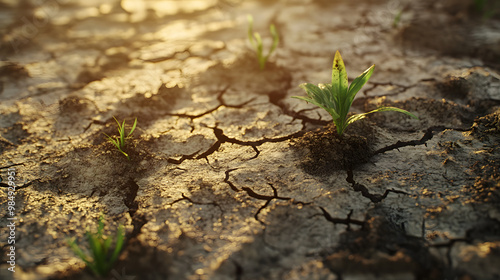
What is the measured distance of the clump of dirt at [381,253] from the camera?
1.35 metres

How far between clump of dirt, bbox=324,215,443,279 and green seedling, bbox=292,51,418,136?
0.59 metres

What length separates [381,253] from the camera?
141 cm

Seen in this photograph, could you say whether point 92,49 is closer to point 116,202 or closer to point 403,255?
point 116,202

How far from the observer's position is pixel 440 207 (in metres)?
1.60

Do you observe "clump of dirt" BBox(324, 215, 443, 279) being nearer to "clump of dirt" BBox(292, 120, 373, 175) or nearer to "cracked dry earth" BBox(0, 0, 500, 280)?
"cracked dry earth" BBox(0, 0, 500, 280)

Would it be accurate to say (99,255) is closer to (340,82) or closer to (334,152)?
(334,152)

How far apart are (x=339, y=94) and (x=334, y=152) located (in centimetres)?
34

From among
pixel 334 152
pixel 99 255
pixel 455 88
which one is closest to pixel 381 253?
pixel 334 152

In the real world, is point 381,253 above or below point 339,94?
below

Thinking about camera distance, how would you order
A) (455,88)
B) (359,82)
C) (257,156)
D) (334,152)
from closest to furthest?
(359,82), (334,152), (257,156), (455,88)

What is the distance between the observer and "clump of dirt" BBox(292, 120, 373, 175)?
190 cm

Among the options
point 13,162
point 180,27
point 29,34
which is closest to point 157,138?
point 13,162

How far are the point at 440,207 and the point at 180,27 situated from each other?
353cm

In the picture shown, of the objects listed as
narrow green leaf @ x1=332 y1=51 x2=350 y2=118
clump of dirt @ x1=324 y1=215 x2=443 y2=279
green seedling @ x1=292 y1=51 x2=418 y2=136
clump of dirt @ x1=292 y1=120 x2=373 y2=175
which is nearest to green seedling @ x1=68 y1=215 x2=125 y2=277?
clump of dirt @ x1=324 y1=215 x2=443 y2=279
